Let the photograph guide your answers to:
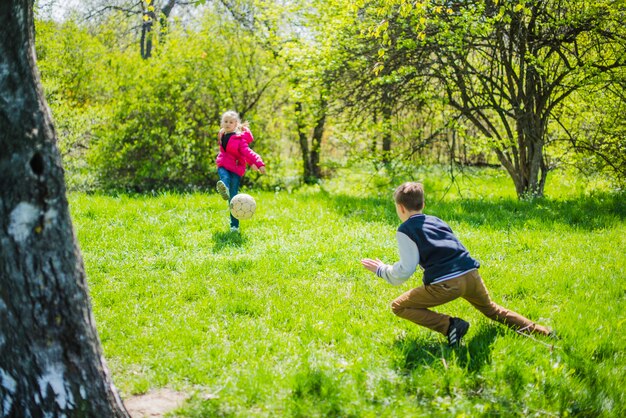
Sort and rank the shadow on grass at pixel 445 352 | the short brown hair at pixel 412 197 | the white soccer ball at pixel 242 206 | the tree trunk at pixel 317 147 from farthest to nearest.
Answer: the tree trunk at pixel 317 147, the white soccer ball at pixel 242 206, the short brown hair at pixel 412 197, the shadow on grass at pixel 445 352

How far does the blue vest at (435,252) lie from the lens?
14.0 ft

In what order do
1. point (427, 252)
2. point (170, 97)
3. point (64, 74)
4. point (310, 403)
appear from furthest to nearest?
1. point (64, 74)
2. point (170, 97)
3. point (427, 252)
4. point (310, 403)

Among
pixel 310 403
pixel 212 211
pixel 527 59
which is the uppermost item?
pixel 527 59

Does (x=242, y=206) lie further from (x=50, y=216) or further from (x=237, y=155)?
(x=50, y=216)

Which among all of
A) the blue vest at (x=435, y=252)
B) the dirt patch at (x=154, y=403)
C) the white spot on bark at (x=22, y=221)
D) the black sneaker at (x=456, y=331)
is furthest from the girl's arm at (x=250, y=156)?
the white spot on bark at (x=22, y=221)

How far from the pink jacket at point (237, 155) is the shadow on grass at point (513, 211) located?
1.80 meters

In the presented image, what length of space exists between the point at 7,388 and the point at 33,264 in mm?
673

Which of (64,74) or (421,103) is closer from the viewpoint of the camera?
(421,103)

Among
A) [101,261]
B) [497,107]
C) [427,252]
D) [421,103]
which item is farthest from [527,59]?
[101,261]

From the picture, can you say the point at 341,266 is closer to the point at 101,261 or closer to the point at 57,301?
the point at 101,261

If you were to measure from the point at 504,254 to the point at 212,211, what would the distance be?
4.43 m

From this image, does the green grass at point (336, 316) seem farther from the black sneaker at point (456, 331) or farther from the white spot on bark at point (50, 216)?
the white spot on bark at point (50, 216)

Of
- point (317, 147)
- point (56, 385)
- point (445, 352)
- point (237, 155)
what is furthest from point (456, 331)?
point (317, 147)

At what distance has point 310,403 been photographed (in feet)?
11.9
